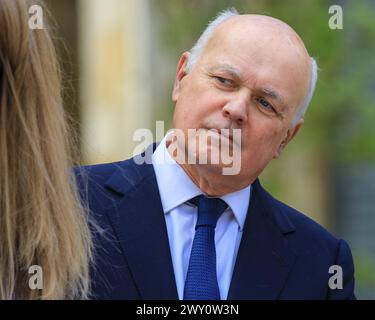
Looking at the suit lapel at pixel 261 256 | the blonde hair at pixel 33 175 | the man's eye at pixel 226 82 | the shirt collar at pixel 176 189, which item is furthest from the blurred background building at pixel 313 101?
the blonde hair at pixel 33 175

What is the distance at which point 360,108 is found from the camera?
6.18 metres

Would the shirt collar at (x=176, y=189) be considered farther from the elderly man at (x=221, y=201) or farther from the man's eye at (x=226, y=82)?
the man's eye at (x=226, y=82)

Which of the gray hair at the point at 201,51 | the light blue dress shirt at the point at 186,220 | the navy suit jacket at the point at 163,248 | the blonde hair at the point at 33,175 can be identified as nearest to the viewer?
the blonde hair at the point at 33,175

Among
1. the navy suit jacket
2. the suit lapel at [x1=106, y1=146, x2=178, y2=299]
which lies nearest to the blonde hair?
the navy suit jacket

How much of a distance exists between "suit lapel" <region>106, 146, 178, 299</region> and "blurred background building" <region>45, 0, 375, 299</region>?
646 mm

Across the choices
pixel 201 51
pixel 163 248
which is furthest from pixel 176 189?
pixel 201 51

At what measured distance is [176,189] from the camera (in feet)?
9.83

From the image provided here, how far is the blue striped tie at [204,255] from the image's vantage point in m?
2.82

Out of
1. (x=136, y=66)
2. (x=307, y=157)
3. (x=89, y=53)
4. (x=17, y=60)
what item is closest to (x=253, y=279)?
(x=17, y=60)

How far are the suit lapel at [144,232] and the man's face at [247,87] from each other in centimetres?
21

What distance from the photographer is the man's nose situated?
2.85 m

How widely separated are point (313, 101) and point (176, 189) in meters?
3.06

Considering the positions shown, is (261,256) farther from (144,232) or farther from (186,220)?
(144,232)
